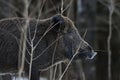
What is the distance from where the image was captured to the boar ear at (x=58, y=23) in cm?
779

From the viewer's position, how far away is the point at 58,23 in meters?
7.82

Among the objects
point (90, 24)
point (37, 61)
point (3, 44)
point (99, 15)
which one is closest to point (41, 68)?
point (37, 61)

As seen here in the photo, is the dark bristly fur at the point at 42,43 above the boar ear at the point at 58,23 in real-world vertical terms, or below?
below

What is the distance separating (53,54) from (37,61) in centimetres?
25

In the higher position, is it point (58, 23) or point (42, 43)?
point (58, 23)

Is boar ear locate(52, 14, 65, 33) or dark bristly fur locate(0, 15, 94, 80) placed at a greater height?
boar ear locate(52, 14, 65, 33)

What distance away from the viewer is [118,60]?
56.3 feet

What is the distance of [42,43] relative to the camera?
7898 millimetres

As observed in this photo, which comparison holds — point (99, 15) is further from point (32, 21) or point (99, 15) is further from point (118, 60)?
point (32, 21)

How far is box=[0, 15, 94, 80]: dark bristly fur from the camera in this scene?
775cm

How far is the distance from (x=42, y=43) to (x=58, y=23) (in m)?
0.37

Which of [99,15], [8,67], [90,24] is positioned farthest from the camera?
[99,15]

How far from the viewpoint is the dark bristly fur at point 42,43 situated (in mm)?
Result: 7746

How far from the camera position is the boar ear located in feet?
25.5
